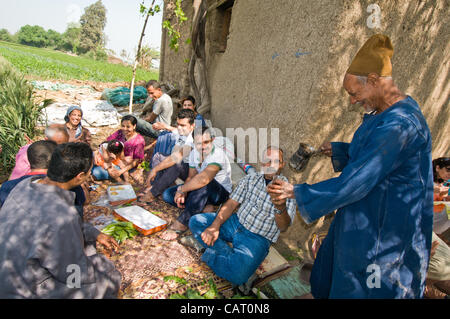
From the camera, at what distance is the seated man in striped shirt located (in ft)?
7.82

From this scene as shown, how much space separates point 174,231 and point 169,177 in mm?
920

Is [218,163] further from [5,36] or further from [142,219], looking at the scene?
[5,36]

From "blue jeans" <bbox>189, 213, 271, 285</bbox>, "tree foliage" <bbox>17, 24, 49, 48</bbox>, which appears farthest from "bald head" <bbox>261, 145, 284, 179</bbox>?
Answer: "tree foliage" <bbox>17, 24, 49, 48</bbox>

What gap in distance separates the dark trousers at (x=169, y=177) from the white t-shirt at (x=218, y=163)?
0.24m

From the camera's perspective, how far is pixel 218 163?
3164 mm

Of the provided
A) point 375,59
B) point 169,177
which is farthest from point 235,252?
point 375,59

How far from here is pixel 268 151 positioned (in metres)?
2.50

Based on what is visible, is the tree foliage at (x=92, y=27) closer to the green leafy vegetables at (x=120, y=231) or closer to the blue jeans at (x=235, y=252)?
the green leafy vegetables at (x=120, y=231)

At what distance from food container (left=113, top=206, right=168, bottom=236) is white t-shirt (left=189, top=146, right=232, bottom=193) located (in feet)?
2.69

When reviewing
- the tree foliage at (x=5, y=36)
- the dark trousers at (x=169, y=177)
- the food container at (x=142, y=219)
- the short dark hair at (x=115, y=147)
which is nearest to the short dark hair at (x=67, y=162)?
the food container at (x=142, y=219)

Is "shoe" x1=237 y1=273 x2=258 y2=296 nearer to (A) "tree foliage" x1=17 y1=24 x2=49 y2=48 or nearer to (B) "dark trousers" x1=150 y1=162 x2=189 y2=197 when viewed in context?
(B) "dark trousers" x1=150 y1=162 x2=189 y2=197

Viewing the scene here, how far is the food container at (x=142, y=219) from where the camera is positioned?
298cm

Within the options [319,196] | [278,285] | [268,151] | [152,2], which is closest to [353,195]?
[319,196]

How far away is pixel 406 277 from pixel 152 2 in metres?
6.57
